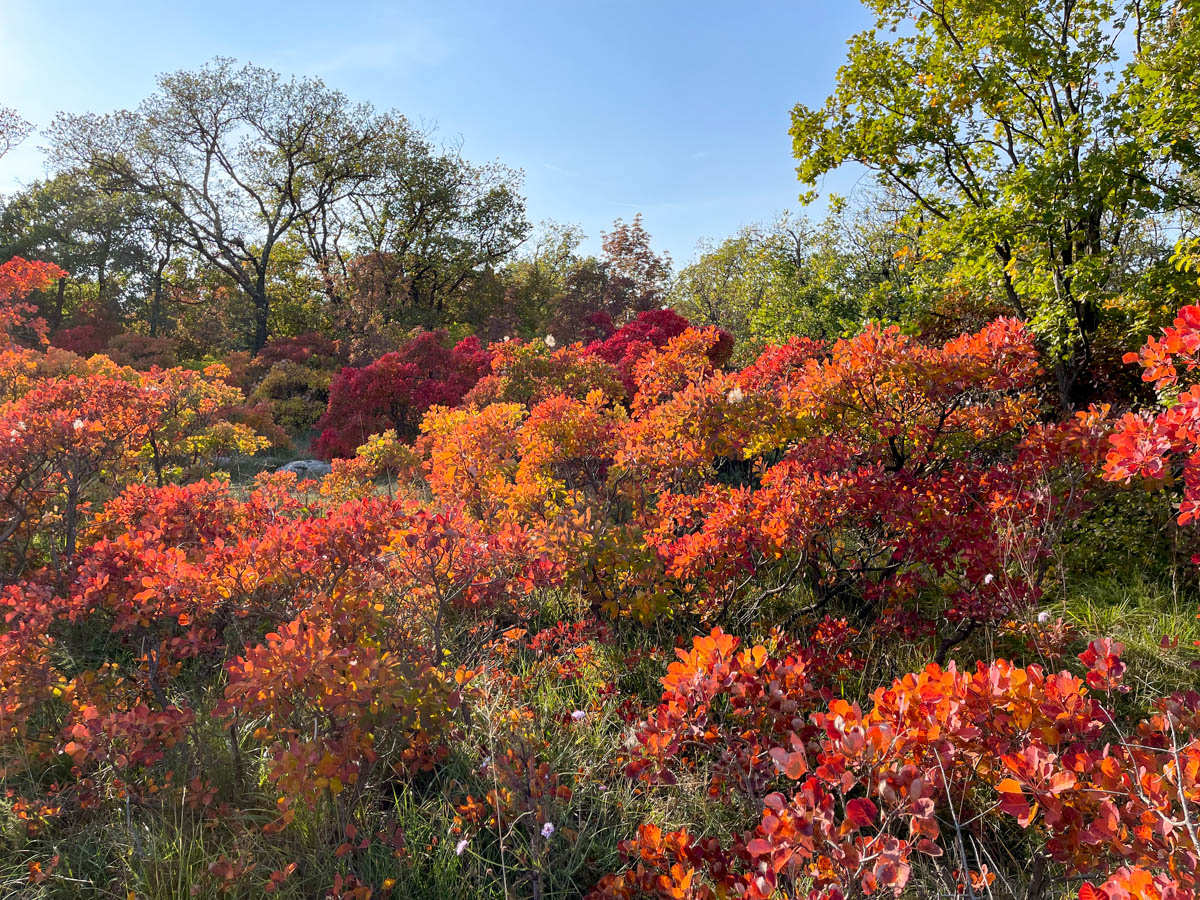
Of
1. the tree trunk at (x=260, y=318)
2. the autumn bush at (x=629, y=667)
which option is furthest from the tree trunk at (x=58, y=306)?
the autumn bush at (x=629, y=667)

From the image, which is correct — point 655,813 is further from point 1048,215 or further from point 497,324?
point 497,324

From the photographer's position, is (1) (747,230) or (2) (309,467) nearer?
(2) (309,467)

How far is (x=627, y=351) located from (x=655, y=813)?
23.0ft

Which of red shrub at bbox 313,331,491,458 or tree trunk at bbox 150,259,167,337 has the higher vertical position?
tree trunk at bbox 150,259,167,337

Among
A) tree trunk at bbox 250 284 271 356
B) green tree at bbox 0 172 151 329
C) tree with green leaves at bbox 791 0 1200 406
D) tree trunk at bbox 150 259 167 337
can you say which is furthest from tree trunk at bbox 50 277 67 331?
tree with green leaves at bbox 791 0 1200 406

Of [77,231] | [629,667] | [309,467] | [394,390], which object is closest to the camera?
[629,667]

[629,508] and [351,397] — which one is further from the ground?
[351,397]

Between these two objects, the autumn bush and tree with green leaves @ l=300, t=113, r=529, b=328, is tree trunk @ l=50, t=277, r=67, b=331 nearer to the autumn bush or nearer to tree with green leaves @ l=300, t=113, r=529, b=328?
tree with green leaves @ l=300, t=113, r=529, b=328

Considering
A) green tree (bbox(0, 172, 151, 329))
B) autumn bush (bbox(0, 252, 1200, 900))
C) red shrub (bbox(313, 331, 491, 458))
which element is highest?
green tree (bbox(0, 172, 151, 329))

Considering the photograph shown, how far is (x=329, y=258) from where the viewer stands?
74.5 ft

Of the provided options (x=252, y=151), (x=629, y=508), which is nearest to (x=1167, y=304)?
(x=629, y=508)

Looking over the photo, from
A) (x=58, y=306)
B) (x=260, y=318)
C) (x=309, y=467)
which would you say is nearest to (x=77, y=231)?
(x=58, y=306)

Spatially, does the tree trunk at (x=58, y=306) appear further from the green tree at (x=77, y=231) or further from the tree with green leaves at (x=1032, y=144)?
the tree with green leaves at (x=1032, y=144)

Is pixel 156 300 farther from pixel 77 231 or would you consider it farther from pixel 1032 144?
pixel 1032 144
